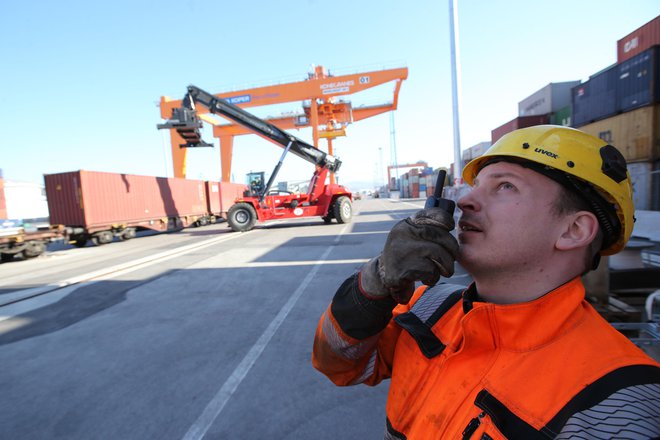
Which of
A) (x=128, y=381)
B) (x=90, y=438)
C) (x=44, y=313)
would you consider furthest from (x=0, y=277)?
(x=90, y=438)

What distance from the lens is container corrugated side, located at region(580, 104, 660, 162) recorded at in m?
8.92

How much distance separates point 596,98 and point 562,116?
6734mm

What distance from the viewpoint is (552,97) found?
1867 centimetres

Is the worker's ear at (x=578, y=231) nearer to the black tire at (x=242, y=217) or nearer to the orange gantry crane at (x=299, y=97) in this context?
the black tire at (x=242, y=217)

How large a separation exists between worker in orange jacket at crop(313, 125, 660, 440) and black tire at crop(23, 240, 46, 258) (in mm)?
12915

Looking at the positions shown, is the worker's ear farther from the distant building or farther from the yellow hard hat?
the distant building

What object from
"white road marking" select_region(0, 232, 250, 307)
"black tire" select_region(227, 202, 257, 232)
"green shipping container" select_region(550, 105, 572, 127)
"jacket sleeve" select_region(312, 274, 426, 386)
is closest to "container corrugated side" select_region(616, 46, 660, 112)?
"green shipping container" select_region(550, 105, 572, 127)

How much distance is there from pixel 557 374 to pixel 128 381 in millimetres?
3266

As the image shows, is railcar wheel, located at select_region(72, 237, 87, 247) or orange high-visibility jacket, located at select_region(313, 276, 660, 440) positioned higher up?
orange high-visibility jacket, located at select_region(313, 276, 660, 440)

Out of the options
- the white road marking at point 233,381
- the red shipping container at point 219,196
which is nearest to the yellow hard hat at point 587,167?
the white road marking at point 233,381

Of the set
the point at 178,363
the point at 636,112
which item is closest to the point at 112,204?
the point at 178,363

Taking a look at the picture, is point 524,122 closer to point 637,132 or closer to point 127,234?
point 637,132

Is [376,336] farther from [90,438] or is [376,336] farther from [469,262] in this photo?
[90,438]

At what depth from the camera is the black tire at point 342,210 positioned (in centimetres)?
1409
